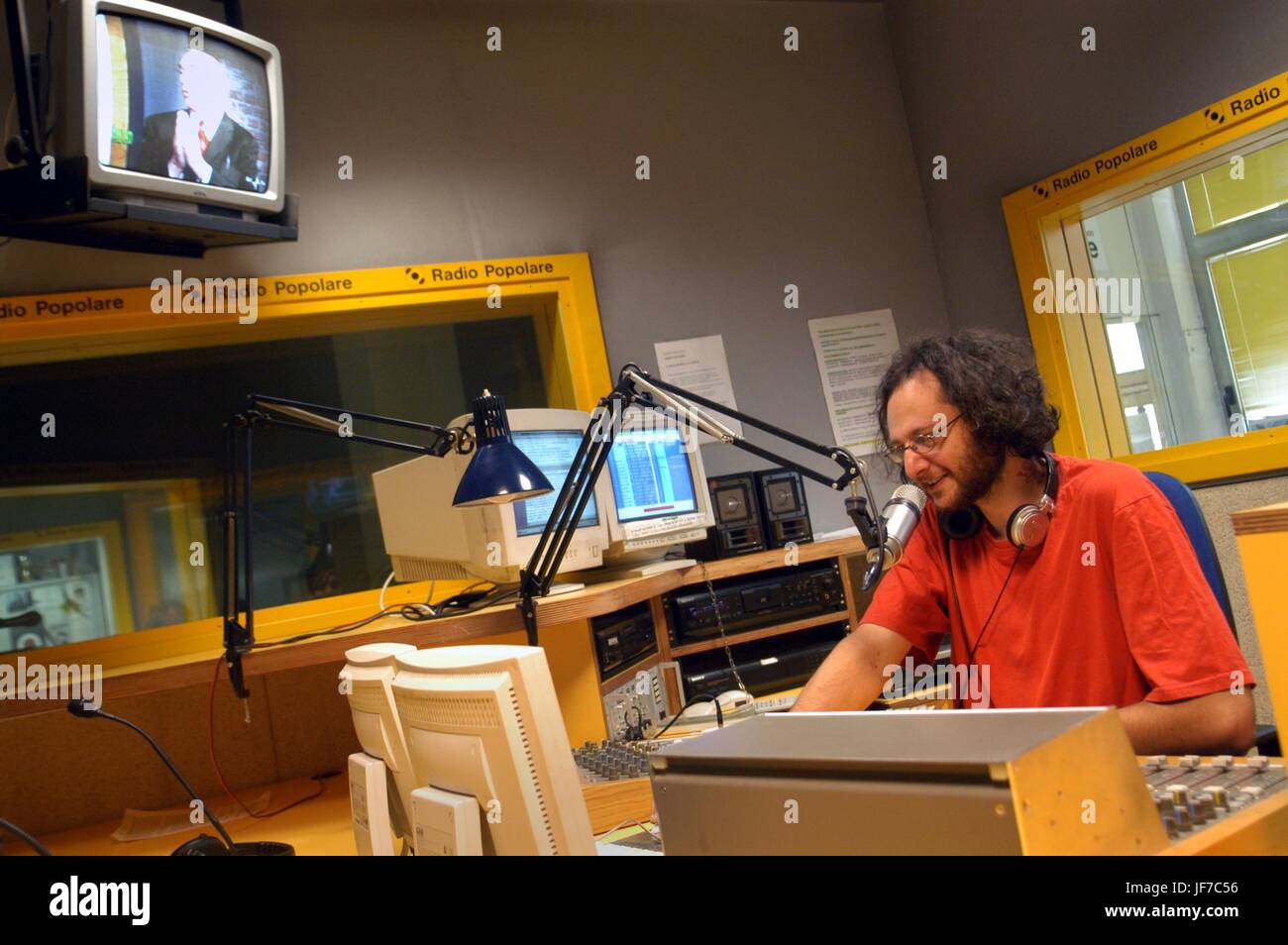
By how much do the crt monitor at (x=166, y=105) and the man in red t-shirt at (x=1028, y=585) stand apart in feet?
5.30

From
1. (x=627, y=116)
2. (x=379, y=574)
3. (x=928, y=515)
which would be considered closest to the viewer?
(x=928, y=515)

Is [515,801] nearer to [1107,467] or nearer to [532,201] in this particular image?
[1107,467]

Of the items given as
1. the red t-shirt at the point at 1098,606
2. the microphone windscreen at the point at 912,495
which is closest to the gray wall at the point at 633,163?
the red t-shirt at the point at 1098,606

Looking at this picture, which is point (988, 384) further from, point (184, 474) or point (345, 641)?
point (184, 474)

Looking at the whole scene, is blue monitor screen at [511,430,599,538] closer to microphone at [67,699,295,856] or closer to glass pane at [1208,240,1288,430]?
microphone at [67,699,295,856]

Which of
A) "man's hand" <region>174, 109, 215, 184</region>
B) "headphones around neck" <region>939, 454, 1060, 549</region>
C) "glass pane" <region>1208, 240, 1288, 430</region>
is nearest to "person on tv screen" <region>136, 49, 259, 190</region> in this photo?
"man's hand" <region>174, 109, 215, 184</region>

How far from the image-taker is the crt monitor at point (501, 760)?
1.13 metres

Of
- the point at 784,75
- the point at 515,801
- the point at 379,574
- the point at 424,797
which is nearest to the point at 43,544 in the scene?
the point at 379,574

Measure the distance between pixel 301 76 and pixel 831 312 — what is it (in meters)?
1.90

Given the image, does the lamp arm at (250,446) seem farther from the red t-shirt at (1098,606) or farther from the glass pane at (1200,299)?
the glass pane at (1200,299)

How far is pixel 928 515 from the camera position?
200 cm

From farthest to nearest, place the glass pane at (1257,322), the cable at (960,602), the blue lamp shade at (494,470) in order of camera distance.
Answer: the glass pane at (1257,322) → the blue lamp shade at (494,470) → the cable at (960,602)

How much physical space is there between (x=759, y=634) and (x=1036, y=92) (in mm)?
2009

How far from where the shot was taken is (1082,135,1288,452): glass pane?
10.3 ft
